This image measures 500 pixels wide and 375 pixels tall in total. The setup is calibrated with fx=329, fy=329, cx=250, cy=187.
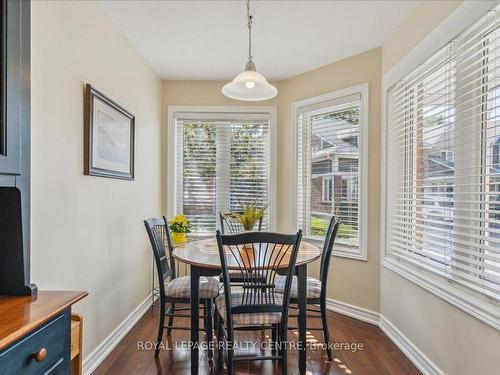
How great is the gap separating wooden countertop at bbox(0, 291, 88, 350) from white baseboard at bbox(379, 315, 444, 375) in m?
2.20

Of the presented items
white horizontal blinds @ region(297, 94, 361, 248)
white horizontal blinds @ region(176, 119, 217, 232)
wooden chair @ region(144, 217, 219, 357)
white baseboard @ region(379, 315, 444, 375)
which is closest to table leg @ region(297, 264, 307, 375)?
wooden chair @ region(144, 217, 219, 357)

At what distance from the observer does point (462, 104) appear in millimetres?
1961

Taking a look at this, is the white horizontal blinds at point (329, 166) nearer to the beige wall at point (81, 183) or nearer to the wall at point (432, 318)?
the wall at point (432, 318)

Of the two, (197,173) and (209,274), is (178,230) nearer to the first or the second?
(197,173)

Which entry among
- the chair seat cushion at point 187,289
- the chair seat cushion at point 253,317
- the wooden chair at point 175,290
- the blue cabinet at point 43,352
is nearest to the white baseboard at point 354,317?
the wooden chair at point 175,290

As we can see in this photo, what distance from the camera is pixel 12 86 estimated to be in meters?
1.24

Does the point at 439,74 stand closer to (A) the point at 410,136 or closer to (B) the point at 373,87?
(A) the point at 410,136

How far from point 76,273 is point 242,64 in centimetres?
256

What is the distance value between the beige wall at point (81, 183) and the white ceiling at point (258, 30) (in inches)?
9.7

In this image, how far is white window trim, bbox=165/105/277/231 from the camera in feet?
13.1

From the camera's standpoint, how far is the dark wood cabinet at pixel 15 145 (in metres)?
1.21

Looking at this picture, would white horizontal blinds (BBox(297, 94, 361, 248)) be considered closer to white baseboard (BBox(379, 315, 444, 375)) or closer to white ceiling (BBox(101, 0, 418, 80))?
white ceiling (BBox(101, 0, 418, 80))

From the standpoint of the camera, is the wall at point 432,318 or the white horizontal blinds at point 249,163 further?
the white horizontal blinds at point 249,163

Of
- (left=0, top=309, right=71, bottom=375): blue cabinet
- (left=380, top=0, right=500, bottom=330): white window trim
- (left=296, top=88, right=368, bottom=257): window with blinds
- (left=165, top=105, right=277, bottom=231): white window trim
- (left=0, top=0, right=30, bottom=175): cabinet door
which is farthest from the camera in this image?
(left=165, top=105, right=277, bottom=231): white window trim
